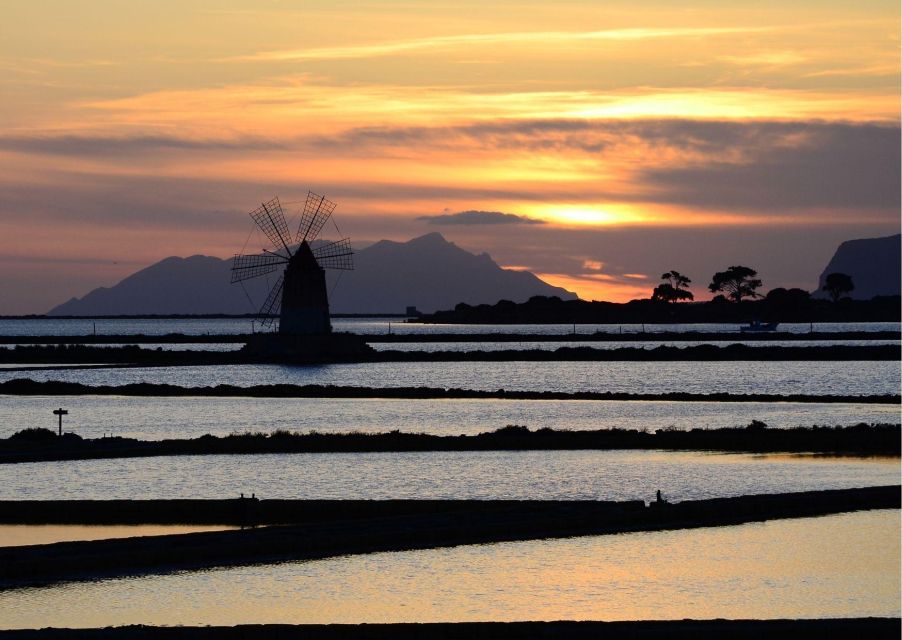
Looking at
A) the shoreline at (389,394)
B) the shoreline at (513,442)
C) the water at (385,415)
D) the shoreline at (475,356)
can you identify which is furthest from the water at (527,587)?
the shoreline at (475,356)

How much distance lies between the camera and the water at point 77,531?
19109 mm

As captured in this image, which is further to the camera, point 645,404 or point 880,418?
point 645,404

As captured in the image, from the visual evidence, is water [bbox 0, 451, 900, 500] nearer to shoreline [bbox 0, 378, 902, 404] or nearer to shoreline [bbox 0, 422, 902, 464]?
shoreline [bbox 0, 422, 902, 464]

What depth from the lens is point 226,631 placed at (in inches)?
490

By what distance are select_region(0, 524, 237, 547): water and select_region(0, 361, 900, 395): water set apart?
131 ft

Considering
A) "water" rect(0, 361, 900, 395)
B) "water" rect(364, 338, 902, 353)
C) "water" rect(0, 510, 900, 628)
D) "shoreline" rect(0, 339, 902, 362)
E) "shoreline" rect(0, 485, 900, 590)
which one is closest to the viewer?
"water" rect(0, 510, 900, 628)

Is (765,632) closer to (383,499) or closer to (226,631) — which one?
(226,631)

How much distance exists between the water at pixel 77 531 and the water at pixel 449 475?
308cm

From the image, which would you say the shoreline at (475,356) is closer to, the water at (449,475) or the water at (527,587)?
the water at (449,475)

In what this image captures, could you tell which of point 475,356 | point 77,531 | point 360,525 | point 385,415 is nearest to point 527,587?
point 360,525

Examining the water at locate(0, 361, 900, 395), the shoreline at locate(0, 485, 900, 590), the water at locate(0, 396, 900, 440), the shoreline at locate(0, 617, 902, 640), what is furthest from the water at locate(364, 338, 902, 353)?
the shoreline at locate(0, 617, 902, 640)

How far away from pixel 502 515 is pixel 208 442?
14.4m

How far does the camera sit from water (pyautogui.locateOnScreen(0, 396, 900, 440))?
1553 inches

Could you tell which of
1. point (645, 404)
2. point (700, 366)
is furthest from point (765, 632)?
point (700, 366)
